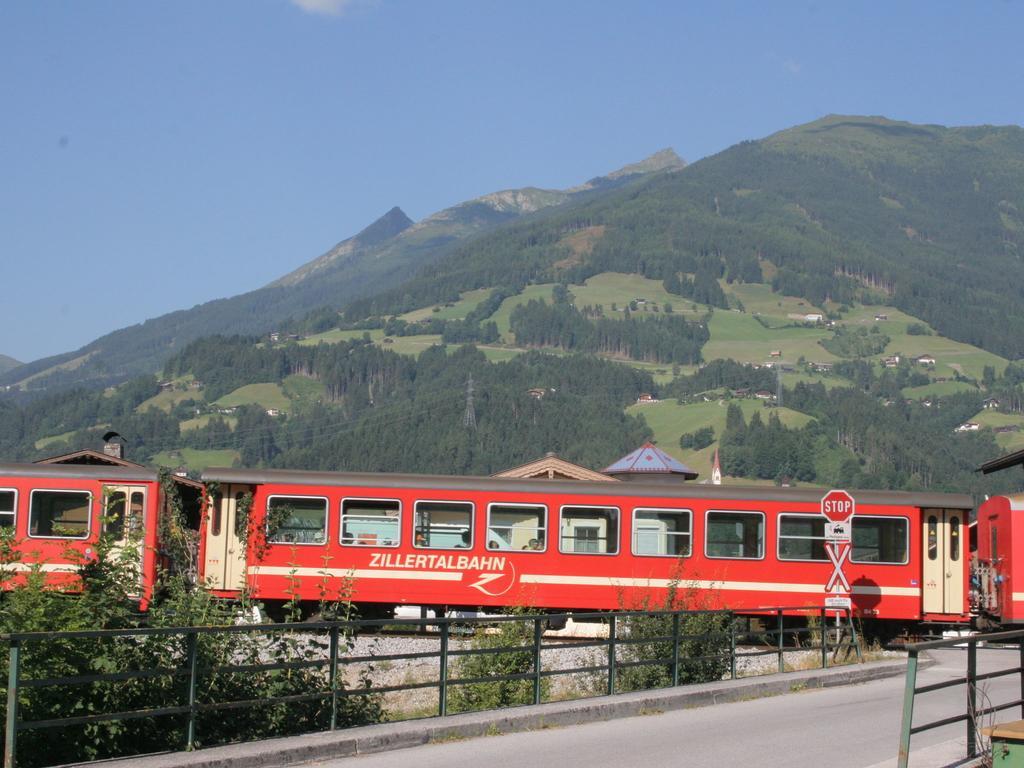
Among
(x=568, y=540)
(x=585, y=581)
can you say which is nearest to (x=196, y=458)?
(x=568, y=540)

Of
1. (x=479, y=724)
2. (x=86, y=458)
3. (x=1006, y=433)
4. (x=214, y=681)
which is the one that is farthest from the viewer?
(x=1006, y=433)

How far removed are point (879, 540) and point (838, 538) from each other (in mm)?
7242

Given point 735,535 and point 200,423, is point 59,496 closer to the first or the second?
point 735,535

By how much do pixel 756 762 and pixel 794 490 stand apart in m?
16.0

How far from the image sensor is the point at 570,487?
27359 millimetres

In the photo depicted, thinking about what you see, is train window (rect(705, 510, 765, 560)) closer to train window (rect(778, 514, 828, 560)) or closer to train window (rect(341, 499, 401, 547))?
train window (rect(778, 514, 828, 560))

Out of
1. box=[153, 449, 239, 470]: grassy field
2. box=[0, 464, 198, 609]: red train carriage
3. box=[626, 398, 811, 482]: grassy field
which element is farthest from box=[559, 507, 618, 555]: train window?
box=[153, 449, 239, 470]: grassy field

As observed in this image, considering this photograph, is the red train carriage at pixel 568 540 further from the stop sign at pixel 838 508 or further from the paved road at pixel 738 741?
the paved road at pixel 738 741

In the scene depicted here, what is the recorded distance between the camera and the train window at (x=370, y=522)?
2730cm

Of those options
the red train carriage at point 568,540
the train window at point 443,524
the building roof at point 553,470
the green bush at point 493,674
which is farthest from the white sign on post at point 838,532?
the building roof at point 553,470

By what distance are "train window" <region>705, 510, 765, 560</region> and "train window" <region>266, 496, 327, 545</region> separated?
24.2 ft

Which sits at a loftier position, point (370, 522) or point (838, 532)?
point (838, 532)

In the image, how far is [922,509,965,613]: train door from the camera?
27.4m

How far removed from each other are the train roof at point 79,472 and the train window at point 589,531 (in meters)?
7.94
